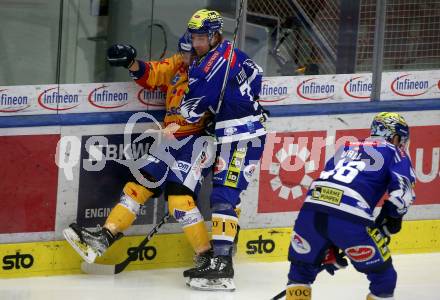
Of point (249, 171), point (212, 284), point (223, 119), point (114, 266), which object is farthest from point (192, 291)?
point (223, 119)

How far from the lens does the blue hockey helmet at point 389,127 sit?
6.23 m

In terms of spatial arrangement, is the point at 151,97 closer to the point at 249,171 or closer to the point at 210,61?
the point at 210,61

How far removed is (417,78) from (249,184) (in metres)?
1.37

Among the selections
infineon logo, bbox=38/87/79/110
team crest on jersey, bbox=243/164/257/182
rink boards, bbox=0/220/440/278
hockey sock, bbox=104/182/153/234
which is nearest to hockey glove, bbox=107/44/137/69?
infineon logo, bbox=38/87/79/110

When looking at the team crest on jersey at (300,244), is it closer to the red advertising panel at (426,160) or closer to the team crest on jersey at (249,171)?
the team crest on jersey at (249,171)

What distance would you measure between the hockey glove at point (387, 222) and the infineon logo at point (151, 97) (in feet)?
5.66

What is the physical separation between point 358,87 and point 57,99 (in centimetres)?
203

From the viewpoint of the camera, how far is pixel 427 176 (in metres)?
8.18

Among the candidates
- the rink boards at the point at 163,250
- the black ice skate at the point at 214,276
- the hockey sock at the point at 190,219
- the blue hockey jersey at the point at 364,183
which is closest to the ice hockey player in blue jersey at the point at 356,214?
the blue hockey jersey at the point at 364,183

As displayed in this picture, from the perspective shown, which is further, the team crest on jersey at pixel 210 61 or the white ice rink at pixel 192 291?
the team crest on jersey at pixel 210 61

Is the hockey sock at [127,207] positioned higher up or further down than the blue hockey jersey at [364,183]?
further down

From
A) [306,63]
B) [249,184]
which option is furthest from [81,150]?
[306,63]

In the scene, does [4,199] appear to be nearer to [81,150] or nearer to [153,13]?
[81,150]

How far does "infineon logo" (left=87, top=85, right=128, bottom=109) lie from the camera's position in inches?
279
